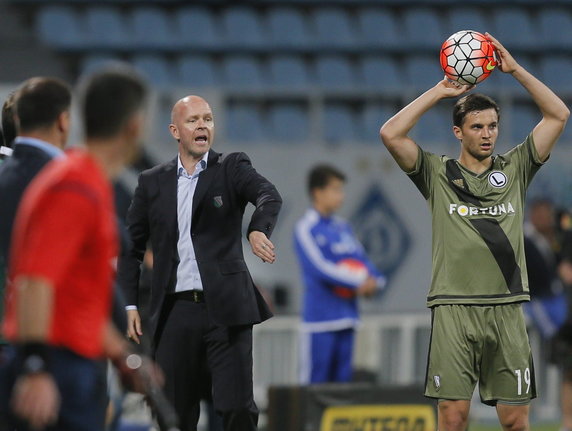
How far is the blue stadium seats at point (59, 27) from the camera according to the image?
17.5m

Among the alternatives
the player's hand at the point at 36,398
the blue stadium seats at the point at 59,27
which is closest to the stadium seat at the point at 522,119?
the blue stadium seats at the point at 59,27

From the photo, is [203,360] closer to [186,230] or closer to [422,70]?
[186,230]

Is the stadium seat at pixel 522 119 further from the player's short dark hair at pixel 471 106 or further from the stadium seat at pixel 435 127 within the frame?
the player's short dark hair at pixel 471 106

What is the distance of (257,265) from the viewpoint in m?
14.7

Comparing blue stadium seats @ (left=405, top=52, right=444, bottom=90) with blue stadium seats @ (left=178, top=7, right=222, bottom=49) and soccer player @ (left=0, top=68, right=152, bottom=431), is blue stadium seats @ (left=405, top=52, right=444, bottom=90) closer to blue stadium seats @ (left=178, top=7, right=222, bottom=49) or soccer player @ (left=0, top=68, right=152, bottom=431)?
blue stadium seats @ (left=178, top=7, right=222, bottom=49)

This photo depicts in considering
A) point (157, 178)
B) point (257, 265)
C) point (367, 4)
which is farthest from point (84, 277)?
point (367, 4)

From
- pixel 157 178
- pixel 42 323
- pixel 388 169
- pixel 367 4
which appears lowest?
pixel 42 323

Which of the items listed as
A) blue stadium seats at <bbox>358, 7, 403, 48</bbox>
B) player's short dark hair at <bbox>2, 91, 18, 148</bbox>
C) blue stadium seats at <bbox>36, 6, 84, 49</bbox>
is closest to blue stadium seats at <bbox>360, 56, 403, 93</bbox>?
blue stadium seats at <bbox>358, 7, 403, 48</bbox>

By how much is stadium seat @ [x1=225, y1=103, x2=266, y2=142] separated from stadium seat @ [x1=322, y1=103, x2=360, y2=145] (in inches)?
36.7

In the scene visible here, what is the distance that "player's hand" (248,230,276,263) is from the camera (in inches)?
253

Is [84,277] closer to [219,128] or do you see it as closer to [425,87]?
[219,128]

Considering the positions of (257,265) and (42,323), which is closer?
(42,323)

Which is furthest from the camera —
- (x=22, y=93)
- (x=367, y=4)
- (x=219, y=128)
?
(x=367, y=4)

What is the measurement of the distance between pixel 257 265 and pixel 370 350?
2492 mm
